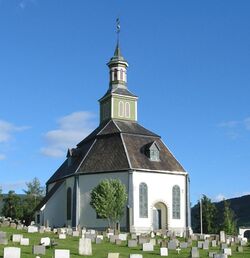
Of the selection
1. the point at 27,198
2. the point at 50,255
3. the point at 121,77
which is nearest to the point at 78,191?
the point at 121,77

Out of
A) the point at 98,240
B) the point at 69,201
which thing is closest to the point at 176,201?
the point at 69,201

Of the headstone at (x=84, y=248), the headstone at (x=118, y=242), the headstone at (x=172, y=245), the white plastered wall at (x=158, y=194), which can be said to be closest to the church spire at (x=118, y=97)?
the white plastered wall at (x=158, y=194)

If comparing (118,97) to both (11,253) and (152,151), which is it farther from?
(11,253)

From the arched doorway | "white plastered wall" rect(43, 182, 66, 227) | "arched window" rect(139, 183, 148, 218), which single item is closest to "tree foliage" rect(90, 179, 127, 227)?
"arched window" rect(139, 183, 148, 218)

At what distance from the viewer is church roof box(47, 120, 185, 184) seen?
46188 mm

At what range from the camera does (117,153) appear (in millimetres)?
47000

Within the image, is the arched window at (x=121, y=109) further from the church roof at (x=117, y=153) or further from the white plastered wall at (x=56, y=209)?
the white plastered wall at (x=56, y=209)

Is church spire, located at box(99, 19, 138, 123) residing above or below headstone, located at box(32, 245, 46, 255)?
above

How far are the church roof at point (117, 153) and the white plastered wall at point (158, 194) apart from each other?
0.72 m

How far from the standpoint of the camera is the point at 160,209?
155 feet

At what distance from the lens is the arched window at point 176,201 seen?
4703 cm

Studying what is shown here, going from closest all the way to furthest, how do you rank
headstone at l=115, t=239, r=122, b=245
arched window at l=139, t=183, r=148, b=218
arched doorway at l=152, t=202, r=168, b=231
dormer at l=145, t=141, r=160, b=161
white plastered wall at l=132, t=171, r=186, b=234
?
headstone at l=115, t=239, r=122, b=245
white plastered wall at l=132, t=171, r=186, b=234
arched window at l=139, t=183, r=148, b=218
arched doorway at l=152, t=202, r=168, b=231
dormer at l=145, t=141, r=160, b=161

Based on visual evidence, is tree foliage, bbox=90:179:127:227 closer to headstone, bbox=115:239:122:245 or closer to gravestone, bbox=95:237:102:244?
headstone, bbox=115:239:122:245

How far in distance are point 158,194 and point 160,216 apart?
2184mm
